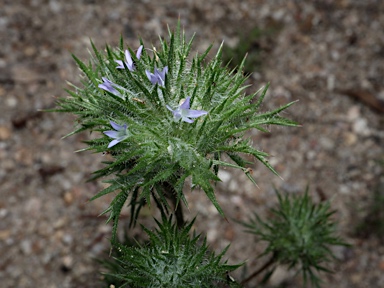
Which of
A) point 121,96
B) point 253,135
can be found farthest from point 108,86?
point 253,135

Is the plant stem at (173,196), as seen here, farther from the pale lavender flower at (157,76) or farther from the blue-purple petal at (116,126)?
the pale lavender flower at (157,76)

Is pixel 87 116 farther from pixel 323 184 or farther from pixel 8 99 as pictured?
pixel 323 184

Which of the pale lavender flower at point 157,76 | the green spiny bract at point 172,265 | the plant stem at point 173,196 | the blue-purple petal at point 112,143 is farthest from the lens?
the plant stem at point 173,196

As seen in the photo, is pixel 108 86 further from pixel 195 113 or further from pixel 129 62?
pixel 195 113

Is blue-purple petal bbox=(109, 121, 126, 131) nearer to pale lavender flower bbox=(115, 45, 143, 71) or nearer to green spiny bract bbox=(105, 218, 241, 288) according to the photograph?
pale lavender flower bbox=(115, 45, 143, 71)

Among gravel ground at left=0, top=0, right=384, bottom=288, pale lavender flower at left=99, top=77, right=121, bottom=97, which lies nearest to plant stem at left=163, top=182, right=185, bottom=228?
pale lavender flower at left=99, top=77, right=121, bottom=97

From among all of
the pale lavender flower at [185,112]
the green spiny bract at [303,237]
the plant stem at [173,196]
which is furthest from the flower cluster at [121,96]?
the green spiny bract at [303,237]
